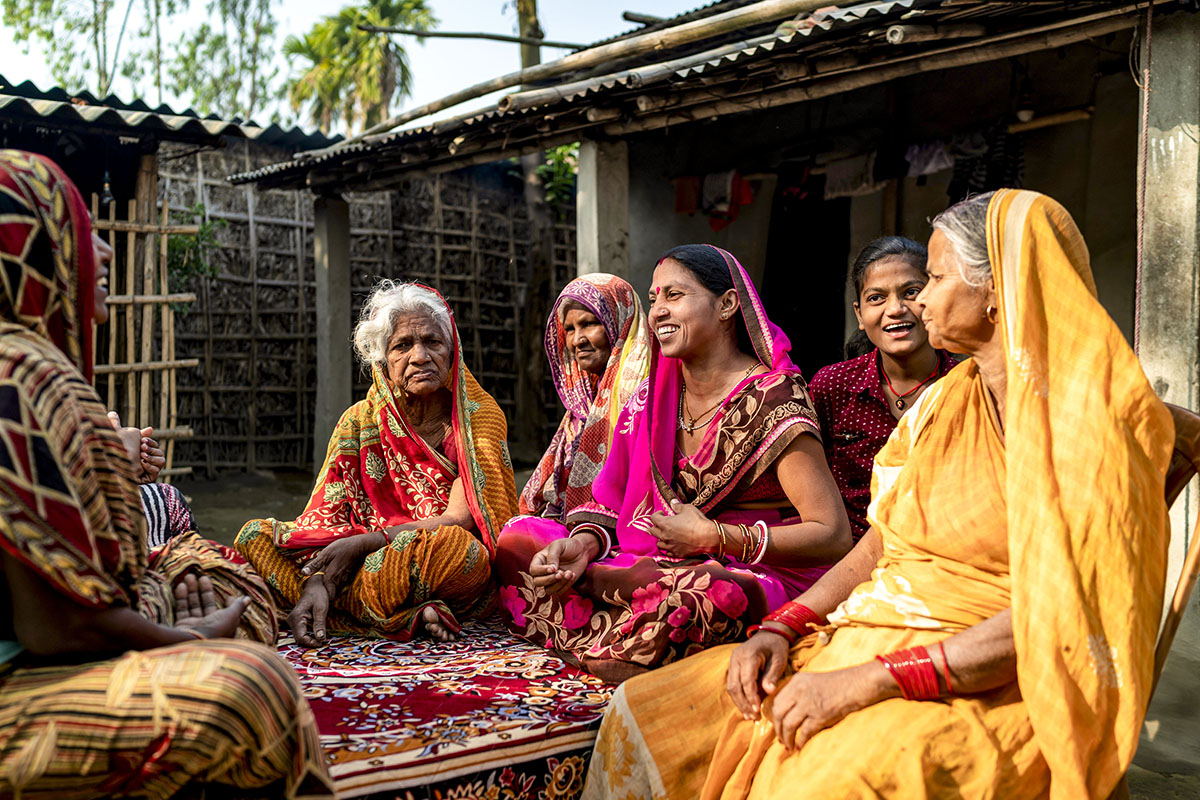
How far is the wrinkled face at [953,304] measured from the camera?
2279 millimetres

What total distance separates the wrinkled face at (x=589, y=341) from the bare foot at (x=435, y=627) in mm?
1188

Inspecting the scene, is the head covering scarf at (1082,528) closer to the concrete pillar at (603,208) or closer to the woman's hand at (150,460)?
the woman's hand at (150,460)

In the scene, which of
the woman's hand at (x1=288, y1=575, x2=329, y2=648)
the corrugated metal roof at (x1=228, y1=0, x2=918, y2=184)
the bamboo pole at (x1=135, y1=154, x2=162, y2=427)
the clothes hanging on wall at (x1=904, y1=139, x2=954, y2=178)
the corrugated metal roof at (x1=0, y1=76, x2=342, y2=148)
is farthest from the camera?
the bamboo pole at (x1=135, y1=154, x2=162, y2=427)

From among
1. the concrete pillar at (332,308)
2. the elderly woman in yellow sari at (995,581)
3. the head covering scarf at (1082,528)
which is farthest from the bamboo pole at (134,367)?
the head covering scarf at (1082,528)

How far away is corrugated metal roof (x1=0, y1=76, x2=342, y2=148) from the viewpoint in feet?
23.7

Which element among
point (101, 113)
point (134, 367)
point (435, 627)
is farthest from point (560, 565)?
point (134, 367)

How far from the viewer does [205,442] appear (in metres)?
11.0

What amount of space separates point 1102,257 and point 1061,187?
0.63 metres

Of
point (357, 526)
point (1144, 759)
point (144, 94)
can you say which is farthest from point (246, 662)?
point (144, 94)

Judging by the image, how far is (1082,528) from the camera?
2.01 metres

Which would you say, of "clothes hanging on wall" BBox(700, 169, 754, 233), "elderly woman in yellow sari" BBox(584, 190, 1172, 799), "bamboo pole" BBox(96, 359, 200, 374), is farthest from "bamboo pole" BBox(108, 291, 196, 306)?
"elderly woman in yellow sari" BBox(584, 190, 1172, 799)

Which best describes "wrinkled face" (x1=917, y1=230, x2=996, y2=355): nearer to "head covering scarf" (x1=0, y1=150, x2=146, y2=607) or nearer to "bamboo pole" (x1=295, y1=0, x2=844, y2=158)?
"head covering scarf" (x1=0, y1=150, x2=146, y2=607)

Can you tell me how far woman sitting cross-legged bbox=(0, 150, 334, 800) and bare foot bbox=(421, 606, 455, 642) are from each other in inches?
70.9

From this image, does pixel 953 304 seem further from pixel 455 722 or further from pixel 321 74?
pixel 321 74
